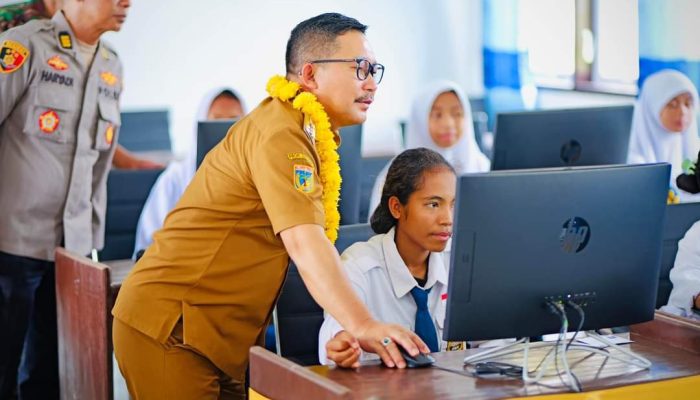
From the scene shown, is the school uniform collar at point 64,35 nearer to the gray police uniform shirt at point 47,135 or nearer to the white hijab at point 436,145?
the gray police uniform shirt at point 47,135

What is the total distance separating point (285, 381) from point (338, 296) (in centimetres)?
23

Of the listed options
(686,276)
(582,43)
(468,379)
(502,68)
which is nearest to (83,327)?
(468,379)

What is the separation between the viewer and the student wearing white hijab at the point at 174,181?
443 centimetres

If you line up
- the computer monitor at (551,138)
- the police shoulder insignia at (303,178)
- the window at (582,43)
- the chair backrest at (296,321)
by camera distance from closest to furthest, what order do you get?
the police shoulder insignia at (303,178)
the chair backrest at (296,321)
the computer monitor at (551,138)
the window at (582,43)

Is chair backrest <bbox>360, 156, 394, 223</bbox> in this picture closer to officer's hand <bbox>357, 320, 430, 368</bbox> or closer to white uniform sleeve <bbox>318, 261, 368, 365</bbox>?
white uniform sleeve <bbox>318, 261, 368, 365</bbox>

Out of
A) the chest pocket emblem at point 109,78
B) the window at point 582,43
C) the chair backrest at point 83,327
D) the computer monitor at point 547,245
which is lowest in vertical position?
the chair backrest at point 83,327

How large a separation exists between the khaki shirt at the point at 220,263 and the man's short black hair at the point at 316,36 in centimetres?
12

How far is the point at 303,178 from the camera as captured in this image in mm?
2127

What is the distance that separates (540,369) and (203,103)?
128 inches

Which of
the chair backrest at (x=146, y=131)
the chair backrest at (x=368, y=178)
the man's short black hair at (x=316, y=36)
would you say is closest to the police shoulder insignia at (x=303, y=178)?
the man's short black hair at (x=316, y=36)

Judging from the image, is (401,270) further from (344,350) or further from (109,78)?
(109,78)

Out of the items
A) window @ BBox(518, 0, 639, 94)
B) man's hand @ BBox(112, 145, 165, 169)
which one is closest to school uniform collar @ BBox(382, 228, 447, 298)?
man's hand @ BBox(112, 145, 165, 169)

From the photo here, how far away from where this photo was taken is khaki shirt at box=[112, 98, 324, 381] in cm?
226

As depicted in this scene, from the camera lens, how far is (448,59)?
9164mm
